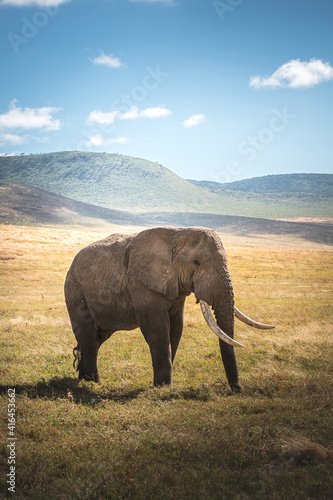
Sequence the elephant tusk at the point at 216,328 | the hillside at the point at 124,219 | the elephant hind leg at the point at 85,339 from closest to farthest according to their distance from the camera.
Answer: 1. the elephant tusk at the point at 216,328
2. the elephant hind leg at the point at 85,339
3. the hillside at the point at 124,219

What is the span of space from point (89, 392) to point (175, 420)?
2745 mm

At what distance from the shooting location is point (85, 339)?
10.2 meters

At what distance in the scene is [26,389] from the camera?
8711 mm

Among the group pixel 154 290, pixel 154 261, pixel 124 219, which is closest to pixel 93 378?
pixel 154 290

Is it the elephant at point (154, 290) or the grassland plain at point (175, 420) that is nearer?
the grassland plain at point (175, 420)

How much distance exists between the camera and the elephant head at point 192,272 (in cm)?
815

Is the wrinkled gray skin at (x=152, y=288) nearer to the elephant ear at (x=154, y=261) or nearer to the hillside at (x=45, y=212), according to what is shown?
the elephant ear at (x=154, y=261)

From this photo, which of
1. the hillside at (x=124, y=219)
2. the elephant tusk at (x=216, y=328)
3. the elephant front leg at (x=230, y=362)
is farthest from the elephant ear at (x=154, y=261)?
the hillside at (x=124, y=219)

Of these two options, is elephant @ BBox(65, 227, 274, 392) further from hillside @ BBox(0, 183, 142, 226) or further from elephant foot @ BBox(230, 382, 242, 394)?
hillside @ BBox(0, 183, 142, 226)

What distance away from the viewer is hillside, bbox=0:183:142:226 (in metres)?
152

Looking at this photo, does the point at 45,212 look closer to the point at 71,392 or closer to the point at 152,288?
the point at 71,392

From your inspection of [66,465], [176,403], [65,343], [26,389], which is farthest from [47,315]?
[66,465]

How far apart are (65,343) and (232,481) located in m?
9.71

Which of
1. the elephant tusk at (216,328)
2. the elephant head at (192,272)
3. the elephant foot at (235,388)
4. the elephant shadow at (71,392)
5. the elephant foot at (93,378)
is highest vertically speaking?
the elephant head at (192,272)
